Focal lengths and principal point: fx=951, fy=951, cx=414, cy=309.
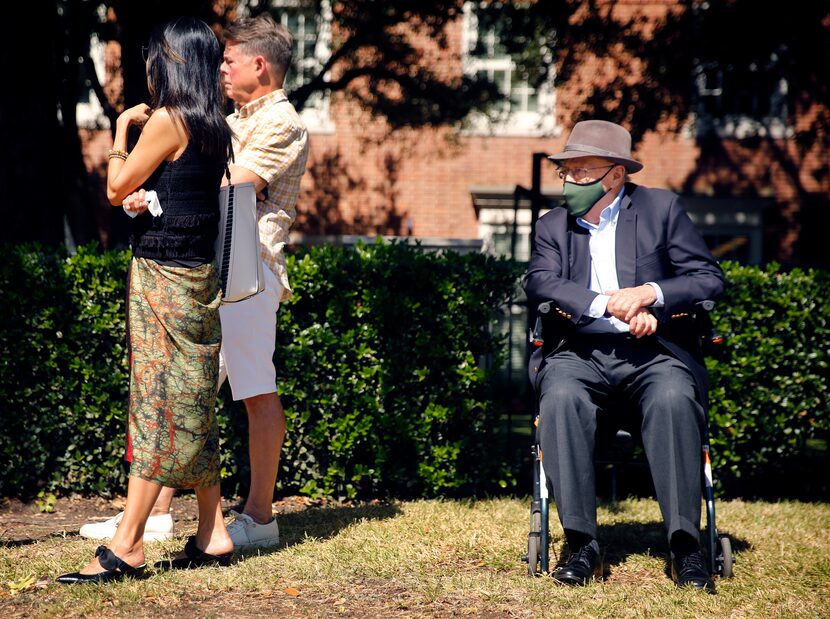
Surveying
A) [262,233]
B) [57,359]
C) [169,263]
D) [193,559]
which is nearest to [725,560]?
[193,559]

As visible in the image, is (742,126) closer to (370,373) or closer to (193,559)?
(370,373)

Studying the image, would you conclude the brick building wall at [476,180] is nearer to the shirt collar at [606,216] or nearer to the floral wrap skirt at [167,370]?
the shirt collar at [606,216]

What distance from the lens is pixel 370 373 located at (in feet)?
17.7

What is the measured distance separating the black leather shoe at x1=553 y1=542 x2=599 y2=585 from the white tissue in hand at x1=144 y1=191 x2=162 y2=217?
2093 millimetres

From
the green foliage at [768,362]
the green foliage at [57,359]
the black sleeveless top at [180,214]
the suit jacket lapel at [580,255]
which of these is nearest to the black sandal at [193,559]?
the black sleeveless top at [180,214]

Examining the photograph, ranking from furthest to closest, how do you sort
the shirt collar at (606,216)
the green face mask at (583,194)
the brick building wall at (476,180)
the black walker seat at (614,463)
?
the brick building wall at (476,180), the shirt collar at (606,216), the green face mask at (583,194), the black walker seat at (614,463)

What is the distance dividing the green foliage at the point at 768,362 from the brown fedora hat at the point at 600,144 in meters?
1.70

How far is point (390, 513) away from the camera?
5.05 m

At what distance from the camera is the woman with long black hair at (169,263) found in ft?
11.7

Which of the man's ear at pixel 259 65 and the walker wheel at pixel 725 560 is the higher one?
the man's ear at pixel 259 65

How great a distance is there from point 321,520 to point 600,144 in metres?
2.34

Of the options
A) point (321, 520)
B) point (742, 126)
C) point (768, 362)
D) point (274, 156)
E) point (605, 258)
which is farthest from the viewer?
point (742, 126)

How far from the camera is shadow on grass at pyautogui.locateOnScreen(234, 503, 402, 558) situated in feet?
14.6

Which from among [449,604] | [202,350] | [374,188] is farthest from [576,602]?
[374,188]
